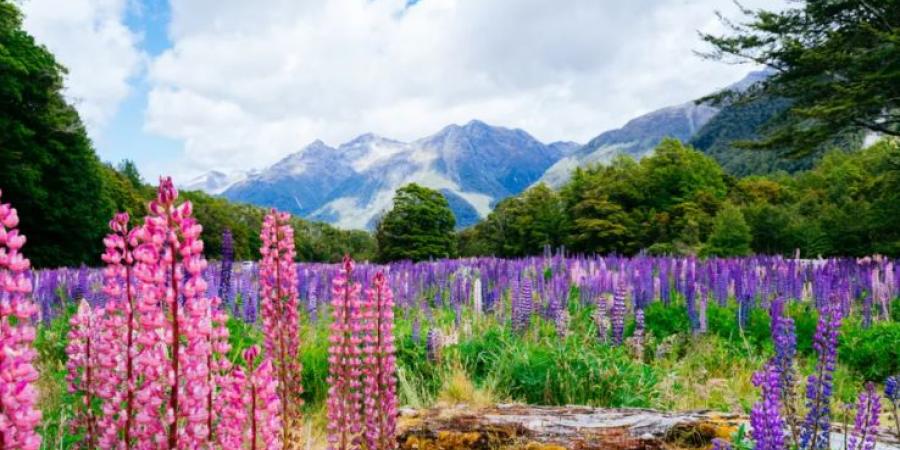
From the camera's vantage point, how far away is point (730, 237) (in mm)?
22328

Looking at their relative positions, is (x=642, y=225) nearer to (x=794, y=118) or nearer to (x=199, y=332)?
(x=794, y=118)

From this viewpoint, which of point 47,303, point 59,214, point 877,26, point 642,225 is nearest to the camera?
point 47,303

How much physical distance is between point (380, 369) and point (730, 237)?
70.6ft

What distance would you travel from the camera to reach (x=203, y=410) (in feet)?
5.70

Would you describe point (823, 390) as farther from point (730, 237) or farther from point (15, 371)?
point (730, 237)

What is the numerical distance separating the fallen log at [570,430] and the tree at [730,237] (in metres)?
19.2

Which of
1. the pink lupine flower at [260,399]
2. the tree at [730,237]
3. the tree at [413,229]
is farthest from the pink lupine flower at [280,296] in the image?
the tree at [413,229]

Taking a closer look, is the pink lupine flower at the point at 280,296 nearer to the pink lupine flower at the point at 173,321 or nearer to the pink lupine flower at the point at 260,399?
the pink lupine flower at the point at 260,399

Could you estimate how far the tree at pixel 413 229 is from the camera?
2304 inches

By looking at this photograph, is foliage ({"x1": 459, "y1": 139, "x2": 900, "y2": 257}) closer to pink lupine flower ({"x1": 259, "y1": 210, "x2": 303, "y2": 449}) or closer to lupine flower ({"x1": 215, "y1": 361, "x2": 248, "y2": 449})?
pink lupine flower ({"x1": 259, "y1": 210, "x2": 303, "y2": 449})

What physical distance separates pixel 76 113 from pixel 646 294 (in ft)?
117

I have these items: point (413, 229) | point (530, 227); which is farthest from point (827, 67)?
point (413, 229)

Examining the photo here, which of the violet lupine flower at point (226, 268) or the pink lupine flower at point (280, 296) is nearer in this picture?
the pink lupine flower at point (280, 296)

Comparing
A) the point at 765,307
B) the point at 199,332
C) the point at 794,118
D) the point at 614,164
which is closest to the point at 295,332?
the point at 199,332
